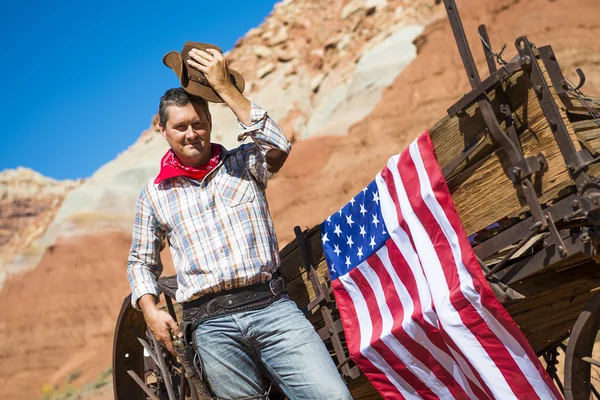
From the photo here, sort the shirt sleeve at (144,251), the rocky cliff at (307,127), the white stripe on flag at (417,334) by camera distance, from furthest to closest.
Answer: the rocky cliff at (307,127) < the shirt sleeve at (144,251) < the white stripe on flag at (417,334)

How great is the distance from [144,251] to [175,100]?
853 mm

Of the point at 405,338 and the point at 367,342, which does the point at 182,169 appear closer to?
the point at 367,342

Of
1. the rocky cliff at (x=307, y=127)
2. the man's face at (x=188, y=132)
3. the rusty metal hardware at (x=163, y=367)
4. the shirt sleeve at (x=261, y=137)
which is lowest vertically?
the rusty metal hardware at (x=163, y=367)

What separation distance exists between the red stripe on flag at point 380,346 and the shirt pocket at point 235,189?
0.69 metres

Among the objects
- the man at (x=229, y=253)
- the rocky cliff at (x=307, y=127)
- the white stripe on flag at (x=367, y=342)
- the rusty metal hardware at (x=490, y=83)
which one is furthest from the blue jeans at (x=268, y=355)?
the rocky cliff at (x=307, y=127)

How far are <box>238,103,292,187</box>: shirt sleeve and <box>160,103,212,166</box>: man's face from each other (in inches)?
10.2

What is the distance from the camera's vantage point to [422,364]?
338 centimetres

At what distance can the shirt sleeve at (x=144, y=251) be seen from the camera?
374cm

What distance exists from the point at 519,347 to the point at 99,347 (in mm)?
24221

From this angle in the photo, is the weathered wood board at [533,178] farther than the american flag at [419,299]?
No

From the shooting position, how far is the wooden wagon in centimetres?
261

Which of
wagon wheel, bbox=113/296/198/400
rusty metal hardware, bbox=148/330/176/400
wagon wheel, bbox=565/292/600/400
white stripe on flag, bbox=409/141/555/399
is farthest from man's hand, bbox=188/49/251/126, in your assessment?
wagon wheel, bbox=113/296/198/400

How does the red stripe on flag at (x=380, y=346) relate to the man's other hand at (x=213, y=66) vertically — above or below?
below

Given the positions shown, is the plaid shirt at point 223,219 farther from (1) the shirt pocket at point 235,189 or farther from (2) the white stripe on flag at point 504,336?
(2) the white stripe on flag at point 504,336
